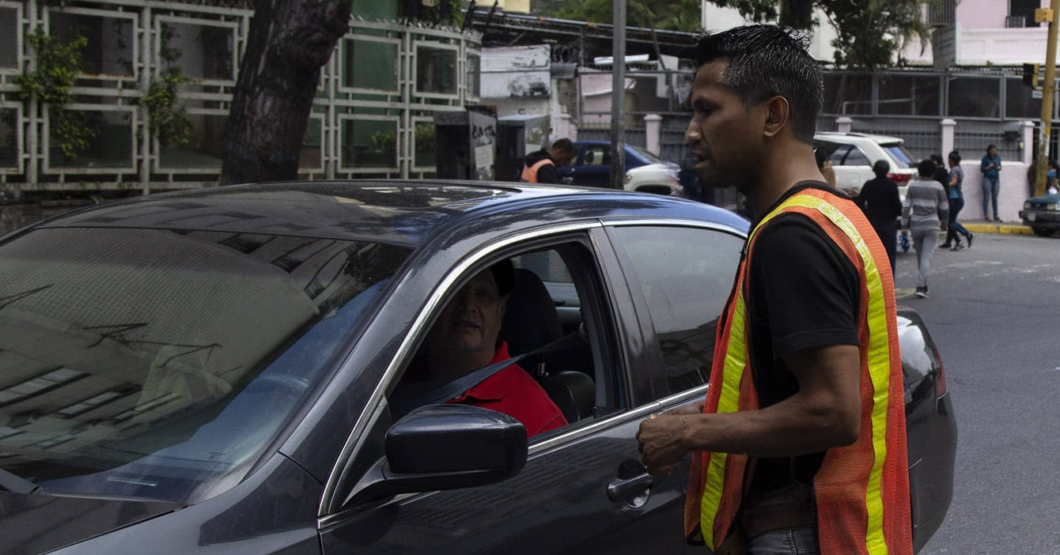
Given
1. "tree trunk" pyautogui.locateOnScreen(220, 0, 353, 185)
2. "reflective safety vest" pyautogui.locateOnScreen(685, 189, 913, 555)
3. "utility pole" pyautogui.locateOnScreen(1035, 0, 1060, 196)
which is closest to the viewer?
"reflective safety vest" pyautogui.locateOnScreen(685, 189, 913, 555)

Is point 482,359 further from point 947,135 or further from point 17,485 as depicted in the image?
point 947,135

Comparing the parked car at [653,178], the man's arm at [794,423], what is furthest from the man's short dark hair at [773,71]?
the parked car at [653,178]

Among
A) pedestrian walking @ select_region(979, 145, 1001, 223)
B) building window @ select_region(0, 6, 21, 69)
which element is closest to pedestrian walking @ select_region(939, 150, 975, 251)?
pedestrian walking @ select_region(979, 145, 1001, 223)

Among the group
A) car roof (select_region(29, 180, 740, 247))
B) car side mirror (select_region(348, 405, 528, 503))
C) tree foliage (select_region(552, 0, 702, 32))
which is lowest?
car side mirror (select_region(348, 405, 528, 503))

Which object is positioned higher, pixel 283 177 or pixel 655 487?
pixel 283 177

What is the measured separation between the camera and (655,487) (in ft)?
9.88

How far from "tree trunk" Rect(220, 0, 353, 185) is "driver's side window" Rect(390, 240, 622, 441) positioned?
702 centimetres

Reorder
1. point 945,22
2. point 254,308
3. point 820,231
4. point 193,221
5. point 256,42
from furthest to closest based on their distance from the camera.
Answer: point 945,22 → point 256,42 → point 193,221 → point 254,308 → point 820,231

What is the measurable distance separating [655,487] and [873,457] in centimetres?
87

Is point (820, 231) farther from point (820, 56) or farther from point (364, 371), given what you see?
point (820, 56)

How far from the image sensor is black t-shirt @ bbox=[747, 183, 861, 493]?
6.82 ft

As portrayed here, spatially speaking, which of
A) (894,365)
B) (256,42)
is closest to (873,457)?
(894,365)

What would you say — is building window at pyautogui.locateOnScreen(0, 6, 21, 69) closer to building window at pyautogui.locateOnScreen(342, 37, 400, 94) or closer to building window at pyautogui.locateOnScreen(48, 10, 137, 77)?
building window at pyautogui.locateOnScreen(48, 10, 137, 77)

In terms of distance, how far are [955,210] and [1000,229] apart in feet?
17.1
